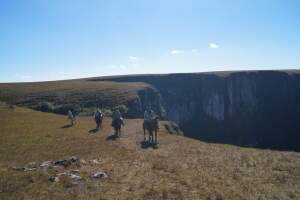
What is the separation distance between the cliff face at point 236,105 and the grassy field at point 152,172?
3619 inches

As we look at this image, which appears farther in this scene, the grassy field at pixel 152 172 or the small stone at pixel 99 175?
the small stone at pixel 99 175

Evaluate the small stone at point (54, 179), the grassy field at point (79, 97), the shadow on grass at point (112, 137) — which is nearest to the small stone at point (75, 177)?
the small stone at point (54, 179)

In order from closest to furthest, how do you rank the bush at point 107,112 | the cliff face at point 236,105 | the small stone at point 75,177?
the small stone at point 75,177, the bush at point 107,112, the cliff face at point 236,105

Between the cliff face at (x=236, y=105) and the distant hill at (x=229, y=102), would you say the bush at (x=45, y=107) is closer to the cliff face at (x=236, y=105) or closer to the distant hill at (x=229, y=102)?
the distant hill at (x=229, y=102)

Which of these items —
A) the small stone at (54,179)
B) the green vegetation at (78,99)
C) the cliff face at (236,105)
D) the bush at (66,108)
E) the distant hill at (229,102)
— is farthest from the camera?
the cliff face at (236,105)

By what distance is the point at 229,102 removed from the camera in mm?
143000

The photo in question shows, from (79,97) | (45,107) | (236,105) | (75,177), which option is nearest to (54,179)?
(75,177)

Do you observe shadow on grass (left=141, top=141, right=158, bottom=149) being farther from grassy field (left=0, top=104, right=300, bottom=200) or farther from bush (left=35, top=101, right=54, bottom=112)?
bush (left=35, top=101, right=54, bottom=112)

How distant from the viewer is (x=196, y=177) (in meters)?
19.3

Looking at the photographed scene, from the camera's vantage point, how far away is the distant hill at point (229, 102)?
124812 mm

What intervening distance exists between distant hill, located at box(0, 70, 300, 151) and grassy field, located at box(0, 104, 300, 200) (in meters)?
79.8

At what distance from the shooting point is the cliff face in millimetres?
127812

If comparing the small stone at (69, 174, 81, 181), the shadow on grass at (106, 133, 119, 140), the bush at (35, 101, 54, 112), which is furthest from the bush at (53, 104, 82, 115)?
the small stone at (69, 174, 81, 181)

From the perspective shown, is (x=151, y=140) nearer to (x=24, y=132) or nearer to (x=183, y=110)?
(x=24, y=132)
